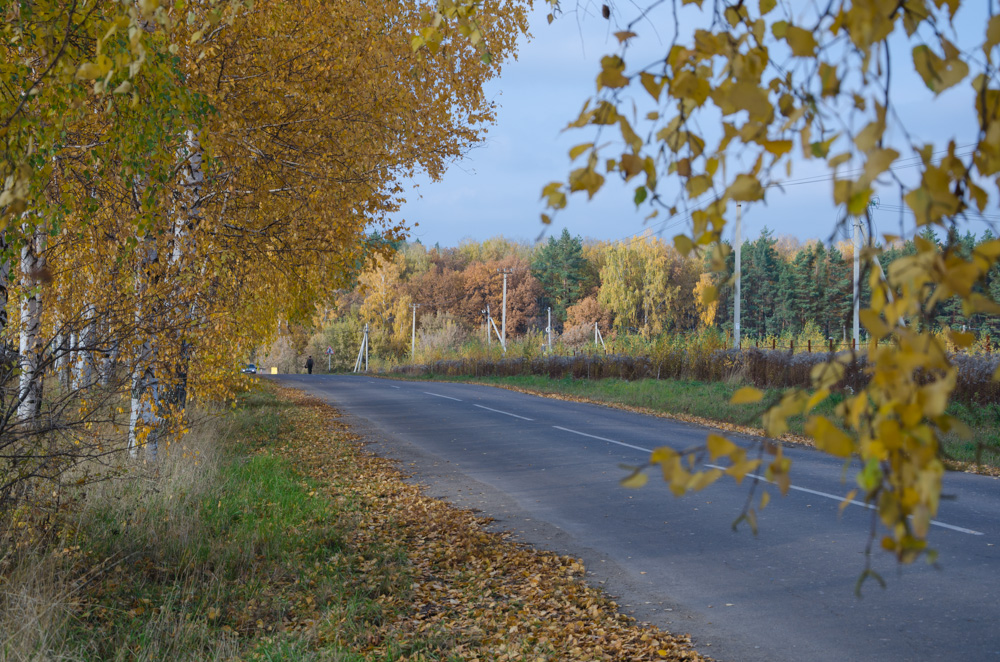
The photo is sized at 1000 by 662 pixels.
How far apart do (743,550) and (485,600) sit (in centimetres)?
255

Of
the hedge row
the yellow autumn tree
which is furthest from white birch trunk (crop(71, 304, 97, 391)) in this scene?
the yellow autumn tree

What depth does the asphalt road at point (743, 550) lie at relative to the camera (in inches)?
197

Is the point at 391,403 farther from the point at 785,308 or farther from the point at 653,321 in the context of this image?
the point at 785,308

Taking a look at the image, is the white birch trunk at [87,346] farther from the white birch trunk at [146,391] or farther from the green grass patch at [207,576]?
the green grass patch at [207,576]

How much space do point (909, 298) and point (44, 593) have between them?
204 inches

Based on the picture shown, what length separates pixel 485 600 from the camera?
597 cm

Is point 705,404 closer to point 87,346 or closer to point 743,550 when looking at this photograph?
point 743,550

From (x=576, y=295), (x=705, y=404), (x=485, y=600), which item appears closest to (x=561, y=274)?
(x=576, y=295)

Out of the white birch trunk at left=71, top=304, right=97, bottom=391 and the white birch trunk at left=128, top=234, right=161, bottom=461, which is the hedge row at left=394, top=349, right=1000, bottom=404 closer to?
the white birch trunk at left=128, top=234, right=161, bottom=461

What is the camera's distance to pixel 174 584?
5645 millimetres

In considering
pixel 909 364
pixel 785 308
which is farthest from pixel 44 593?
pixel 785 308

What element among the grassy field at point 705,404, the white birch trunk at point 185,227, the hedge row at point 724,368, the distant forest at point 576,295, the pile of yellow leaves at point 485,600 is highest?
the distant forest at point 576,295

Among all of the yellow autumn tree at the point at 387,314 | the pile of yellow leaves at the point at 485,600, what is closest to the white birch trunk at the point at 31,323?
Result: the pile of yellow leaves at the point at 485,600

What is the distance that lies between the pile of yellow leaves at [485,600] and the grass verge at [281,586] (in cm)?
2
